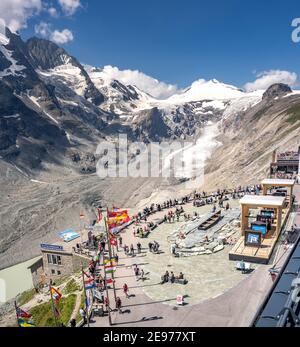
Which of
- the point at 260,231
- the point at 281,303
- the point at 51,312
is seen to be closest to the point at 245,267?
the point at 260,231

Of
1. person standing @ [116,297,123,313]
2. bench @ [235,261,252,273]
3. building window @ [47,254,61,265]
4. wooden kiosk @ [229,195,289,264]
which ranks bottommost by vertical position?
building window @ [47,254,61,265]

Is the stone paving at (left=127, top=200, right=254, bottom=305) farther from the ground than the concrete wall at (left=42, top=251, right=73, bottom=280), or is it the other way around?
the stone paving at (left=127, top=200, right=254, bottom=305)

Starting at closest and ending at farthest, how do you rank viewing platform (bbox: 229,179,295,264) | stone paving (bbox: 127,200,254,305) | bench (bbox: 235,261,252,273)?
stone paving (bbox: 127,200,254,305)
bench (bbox: 235,261,252,273)
viewing platform (bbox: 229,179,295,264)

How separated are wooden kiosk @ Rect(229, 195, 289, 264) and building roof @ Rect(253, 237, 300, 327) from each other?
605 inches

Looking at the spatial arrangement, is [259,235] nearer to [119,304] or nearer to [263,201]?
[263,201]

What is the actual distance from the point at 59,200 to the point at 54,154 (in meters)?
62.9

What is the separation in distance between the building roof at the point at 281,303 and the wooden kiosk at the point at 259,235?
15.4 metres

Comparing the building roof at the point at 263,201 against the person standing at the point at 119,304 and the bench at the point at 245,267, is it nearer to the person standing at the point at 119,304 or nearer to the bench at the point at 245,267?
the bench at the point at 245,267

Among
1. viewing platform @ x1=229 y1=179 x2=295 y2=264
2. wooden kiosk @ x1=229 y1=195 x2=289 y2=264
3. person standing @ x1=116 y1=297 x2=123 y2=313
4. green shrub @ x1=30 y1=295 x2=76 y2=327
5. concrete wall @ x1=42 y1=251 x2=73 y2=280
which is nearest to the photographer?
person standing @ x1=116 y1=297 x2=123 y2=313

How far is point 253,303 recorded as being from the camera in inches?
874

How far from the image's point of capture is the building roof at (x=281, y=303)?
9.70m

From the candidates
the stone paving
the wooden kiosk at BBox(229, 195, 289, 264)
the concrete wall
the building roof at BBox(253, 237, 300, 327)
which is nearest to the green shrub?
the stone paving

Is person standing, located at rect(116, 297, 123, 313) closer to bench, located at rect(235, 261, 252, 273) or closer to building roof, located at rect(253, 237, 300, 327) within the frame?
bench, located at rect(235, 261, 252, 273)

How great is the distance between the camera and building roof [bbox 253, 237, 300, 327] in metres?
9.70
